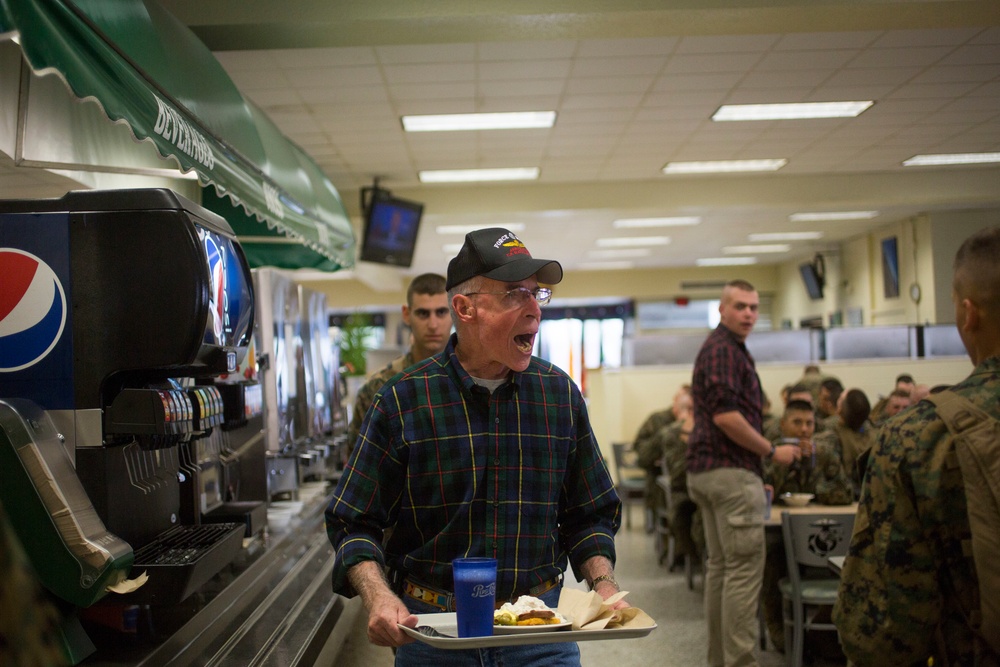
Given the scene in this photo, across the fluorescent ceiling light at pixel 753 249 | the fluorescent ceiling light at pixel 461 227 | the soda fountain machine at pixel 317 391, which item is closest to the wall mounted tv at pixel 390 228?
the fluorescent ceiling light at pixel 461 227

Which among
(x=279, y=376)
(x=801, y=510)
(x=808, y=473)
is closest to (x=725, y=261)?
(x=808, y=473)

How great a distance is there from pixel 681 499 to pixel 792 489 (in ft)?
3.77

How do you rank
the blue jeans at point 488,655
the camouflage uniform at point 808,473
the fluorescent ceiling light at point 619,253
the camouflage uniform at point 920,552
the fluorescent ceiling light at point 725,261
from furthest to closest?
the fluorescent ceiling light at point 725,261, the fluorescent ceiling light at point 619,253, the camouflage uniform at point 808,473, the blue jeans at point 488,655, the camouflage uniform at point 920,552

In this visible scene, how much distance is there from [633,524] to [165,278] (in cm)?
851

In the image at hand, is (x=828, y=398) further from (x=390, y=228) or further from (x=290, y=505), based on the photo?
(x=290, y=505)

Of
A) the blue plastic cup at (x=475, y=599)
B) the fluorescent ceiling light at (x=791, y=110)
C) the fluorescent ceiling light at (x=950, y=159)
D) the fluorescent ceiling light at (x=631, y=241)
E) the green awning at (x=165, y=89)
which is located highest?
the fluorescent ceiling light at (x=791, y=110)

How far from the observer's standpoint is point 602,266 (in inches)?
795

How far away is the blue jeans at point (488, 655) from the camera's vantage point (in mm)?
1789

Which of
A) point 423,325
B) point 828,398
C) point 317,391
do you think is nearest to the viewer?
point 423,325

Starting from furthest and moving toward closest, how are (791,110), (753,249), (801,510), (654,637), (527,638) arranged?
(753,249), (791,110), (654,637), (801,510), (527,638)

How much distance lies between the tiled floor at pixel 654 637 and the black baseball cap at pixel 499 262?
1.73 meters

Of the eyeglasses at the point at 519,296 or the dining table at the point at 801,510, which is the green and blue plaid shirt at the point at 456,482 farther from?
the dining table at the point at 801,510

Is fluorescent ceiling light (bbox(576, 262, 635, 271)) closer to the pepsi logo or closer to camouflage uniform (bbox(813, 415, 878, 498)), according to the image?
camouflage uniform (bbox(813, 415, 878, 498))

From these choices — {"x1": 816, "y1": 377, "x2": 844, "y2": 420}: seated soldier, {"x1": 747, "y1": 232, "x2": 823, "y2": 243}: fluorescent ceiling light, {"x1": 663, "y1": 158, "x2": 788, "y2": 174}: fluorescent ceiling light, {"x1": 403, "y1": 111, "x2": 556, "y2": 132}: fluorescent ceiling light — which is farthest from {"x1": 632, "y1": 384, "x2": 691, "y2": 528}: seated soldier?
{"x1": 747, "y1": 232, "x2": 823, "y2": 243}: fluorescent ceiling light
